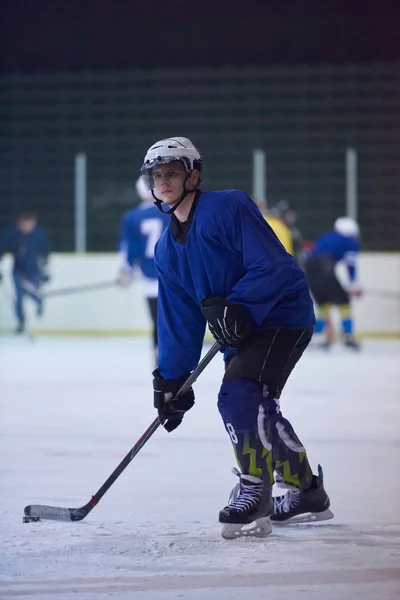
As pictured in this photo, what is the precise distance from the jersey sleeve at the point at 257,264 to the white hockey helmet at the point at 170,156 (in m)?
0.18

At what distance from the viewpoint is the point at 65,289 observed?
12562 mm

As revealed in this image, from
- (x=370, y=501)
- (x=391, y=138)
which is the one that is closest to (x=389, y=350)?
(x=391, y=138)

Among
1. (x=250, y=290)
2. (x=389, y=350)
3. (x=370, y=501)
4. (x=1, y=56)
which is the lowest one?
(x=389, y=350)

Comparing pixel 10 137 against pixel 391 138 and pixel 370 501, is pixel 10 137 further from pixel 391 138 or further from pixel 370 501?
pixel 370 501

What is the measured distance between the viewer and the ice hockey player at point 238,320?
3158mm

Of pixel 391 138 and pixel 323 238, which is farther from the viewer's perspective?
pixel 391 138

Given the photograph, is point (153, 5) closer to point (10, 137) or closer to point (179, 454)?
point (10, 137)

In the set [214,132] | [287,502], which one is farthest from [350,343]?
[287,502]

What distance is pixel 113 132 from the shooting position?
12.9 meters

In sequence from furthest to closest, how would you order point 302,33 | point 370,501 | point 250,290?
point 302,33, point 370,501, point 250,290

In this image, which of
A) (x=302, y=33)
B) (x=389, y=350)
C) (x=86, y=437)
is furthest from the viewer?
(x=302, y=33)

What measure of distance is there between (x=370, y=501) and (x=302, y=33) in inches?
449

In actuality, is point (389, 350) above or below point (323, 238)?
below

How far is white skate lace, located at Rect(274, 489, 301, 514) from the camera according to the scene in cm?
333
